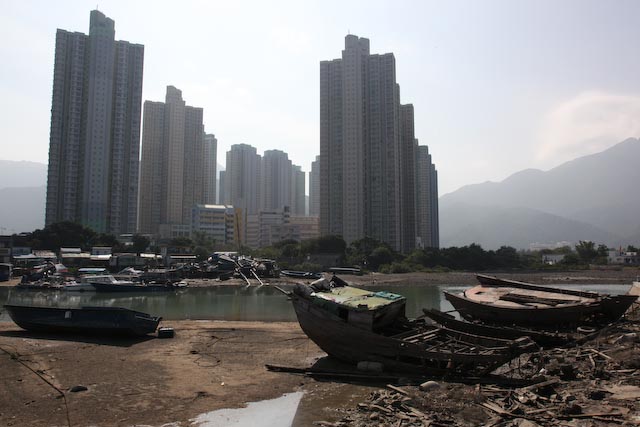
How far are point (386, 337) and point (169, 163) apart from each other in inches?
4393

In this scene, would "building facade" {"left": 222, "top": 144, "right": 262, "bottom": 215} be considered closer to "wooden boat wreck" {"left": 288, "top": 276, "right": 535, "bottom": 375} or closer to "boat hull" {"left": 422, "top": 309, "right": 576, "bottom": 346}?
"wooden boat wreck" {"left": 288, "top": 276, "right": 535, "bottom": 375}

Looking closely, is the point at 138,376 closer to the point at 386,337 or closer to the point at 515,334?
the point at 386,337

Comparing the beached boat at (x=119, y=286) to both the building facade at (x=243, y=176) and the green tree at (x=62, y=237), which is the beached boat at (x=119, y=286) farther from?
the building facade at (x=243, y=176)

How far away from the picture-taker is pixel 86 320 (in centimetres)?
1686

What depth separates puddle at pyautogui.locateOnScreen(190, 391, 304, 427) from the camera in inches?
344

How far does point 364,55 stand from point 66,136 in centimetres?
5858

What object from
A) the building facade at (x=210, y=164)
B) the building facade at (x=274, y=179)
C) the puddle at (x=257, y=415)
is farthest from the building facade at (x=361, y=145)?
the building facade at (x=274, y=179)

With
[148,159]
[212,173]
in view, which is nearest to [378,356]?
[148,159]

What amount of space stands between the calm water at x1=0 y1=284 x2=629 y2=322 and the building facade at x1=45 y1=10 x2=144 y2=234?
44026mm

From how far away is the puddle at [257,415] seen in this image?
8.74 meters

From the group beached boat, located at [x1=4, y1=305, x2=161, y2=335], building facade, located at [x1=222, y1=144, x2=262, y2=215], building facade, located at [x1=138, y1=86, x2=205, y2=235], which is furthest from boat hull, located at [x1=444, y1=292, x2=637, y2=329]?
building facade, located at [x1=222, y1=144, x2=262, y2=215]

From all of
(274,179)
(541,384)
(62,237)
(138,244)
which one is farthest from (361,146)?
(274,179)

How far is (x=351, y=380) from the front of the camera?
11.3m

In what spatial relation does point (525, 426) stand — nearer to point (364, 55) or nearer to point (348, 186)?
point (348, 186)
